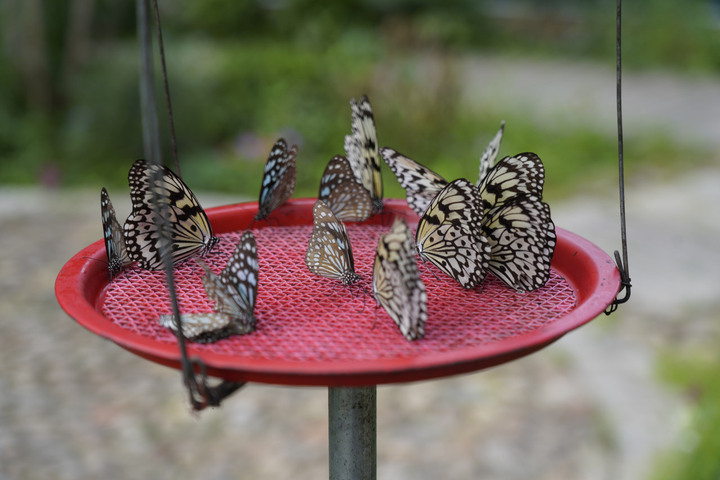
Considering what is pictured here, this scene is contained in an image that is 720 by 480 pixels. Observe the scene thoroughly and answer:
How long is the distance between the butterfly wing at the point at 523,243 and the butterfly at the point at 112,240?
2.12ft

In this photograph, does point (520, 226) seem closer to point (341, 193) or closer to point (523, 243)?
point (523, 243)

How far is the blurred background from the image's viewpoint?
295cm

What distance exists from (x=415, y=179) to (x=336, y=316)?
43cm

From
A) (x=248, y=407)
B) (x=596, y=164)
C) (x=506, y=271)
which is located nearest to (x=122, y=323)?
(x=506, y=271)

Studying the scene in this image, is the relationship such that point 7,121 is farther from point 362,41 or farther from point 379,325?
point 379,325

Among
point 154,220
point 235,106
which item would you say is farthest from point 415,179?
point 235,106

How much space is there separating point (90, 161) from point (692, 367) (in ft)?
15.4

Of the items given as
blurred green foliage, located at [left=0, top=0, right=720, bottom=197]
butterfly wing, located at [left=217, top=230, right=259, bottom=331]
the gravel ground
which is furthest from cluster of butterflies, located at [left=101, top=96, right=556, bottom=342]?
blurred green foliage, located at [left=0, top=0, right=720, bottom=197]

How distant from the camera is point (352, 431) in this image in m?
1.43

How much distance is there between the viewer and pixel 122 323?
1257mm

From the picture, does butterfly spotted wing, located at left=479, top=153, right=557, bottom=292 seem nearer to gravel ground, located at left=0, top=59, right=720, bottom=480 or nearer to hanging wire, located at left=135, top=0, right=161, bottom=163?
hanging wire, located at left=135, top=0, right=161, bottom=163

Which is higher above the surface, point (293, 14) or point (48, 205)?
point (293, 14)

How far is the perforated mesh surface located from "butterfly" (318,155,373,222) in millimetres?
153

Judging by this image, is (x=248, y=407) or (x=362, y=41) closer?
(x=248, y=407)
